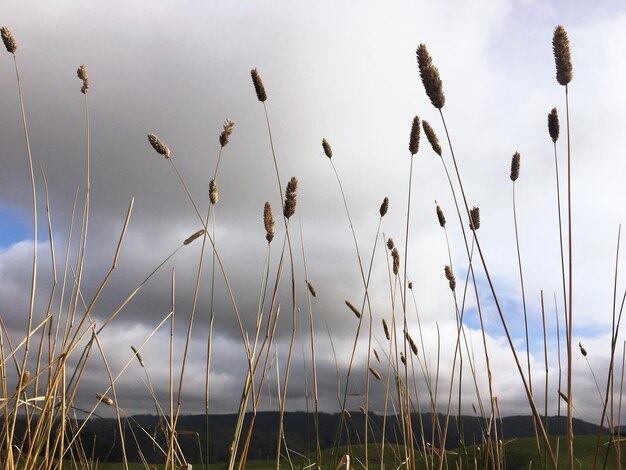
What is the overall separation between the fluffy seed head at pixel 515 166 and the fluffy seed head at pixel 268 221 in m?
0.86

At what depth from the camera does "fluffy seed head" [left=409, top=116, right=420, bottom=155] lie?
2156 mm

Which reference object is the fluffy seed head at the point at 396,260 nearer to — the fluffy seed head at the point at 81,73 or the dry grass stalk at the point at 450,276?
the dry grass stalk at the point at 450,276

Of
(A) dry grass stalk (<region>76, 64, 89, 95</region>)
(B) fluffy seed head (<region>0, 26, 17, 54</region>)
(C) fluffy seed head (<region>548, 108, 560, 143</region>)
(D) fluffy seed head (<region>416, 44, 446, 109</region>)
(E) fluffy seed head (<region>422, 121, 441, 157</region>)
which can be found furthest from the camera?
(A) dry grass stalk (<region>76, 64, 89, 95</region>)

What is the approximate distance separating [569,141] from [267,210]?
37.3 inches

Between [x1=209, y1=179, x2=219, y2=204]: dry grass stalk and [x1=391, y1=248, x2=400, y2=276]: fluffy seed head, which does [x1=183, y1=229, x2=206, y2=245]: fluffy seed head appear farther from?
[x1=391, y1=248, x2=400, y2=276]: fluffy seed head

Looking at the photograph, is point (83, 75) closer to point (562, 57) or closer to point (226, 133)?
point (226, 133)

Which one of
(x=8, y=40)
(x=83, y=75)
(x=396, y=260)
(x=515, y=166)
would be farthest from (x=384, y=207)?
(x=8, y=40)

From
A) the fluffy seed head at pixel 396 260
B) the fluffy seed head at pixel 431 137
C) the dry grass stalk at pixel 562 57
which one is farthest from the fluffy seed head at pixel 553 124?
the fluffy seed head at pixel 396 260

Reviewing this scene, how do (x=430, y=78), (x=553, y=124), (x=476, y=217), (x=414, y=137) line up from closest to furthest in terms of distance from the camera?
(x=430, y=78)
(x=553, y=124)
(x=476, y=217)
(x=414, y=137)

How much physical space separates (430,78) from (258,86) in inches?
32.0

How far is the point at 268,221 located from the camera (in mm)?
1866

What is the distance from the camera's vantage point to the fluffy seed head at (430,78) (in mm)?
1359

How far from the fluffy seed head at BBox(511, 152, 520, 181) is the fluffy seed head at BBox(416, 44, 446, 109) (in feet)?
2.32

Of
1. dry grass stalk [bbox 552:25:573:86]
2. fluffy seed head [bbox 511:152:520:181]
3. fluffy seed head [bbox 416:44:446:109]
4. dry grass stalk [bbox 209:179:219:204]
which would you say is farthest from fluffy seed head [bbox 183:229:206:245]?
dry grass stalk [bbox 552:25:573:86]
